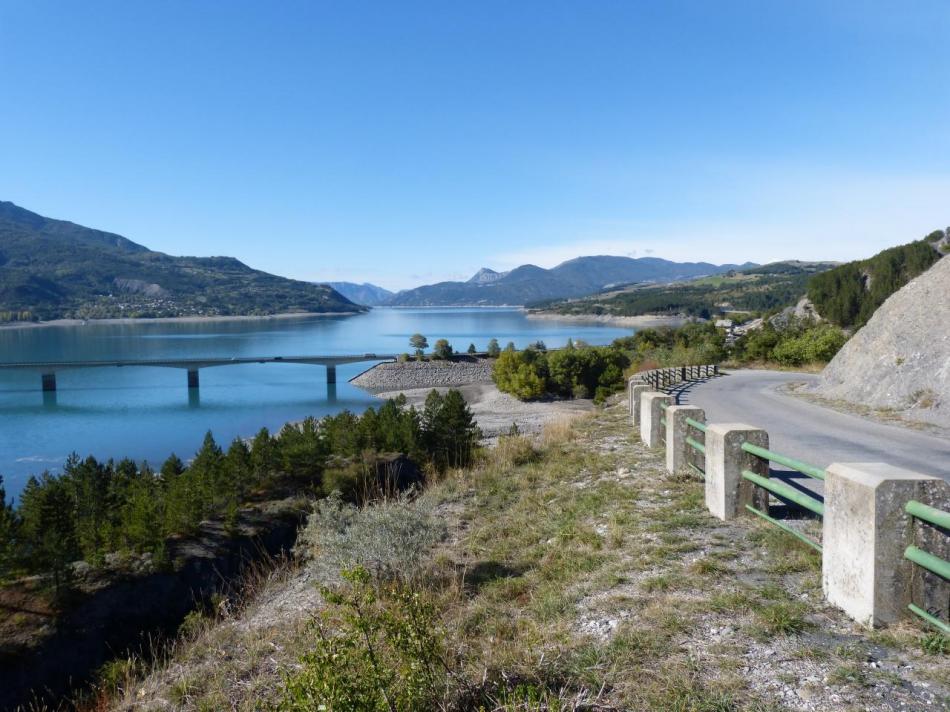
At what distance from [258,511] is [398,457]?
4.50 metres

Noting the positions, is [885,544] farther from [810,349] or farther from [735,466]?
[810,349]

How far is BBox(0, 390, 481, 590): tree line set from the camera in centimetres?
1168

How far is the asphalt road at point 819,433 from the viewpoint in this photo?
368 inches

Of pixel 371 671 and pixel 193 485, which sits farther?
pixel 193 485

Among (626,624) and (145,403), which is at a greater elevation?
(626,624)

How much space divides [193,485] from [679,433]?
11664 mm

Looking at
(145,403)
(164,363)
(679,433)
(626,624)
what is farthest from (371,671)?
(164,363)

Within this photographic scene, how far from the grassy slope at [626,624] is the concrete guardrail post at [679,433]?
13.4 inches

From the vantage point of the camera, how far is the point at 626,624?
4.50 meters

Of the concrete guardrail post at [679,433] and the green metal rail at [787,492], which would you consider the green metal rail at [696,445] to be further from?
the green metal rail at [787,492]

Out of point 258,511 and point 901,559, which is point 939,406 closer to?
point 901,559

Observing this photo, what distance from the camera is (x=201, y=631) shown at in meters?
7.23

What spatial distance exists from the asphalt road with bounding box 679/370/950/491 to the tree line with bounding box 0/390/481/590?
6781mm

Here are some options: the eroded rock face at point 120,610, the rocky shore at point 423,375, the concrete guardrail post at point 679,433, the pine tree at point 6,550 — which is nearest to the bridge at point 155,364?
the rocky shore at point 423,375
